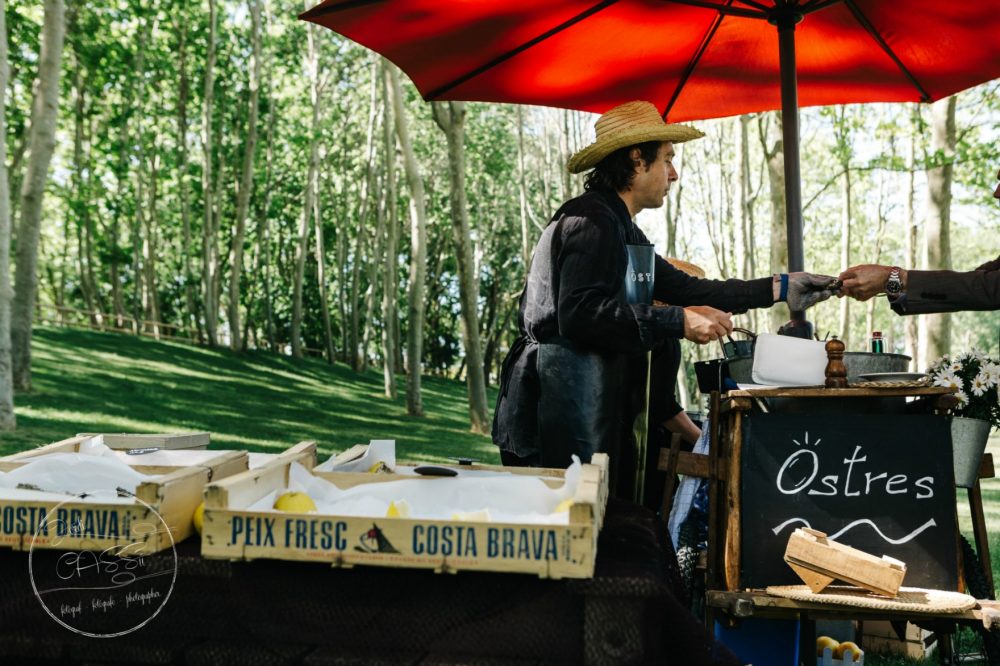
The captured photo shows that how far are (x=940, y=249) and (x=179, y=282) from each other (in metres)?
34.4

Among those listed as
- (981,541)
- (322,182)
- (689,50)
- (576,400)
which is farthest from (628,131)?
(322,182)

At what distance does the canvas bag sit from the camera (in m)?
3.18

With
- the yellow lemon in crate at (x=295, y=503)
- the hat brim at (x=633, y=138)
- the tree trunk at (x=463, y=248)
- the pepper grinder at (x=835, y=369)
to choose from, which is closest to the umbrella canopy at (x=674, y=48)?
the hat brim at (x=633, y=138)

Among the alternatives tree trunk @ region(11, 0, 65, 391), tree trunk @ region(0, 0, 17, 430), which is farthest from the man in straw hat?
tree trunk @ region(11, 0, 65, 391)

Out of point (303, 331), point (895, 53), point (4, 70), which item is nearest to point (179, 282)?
point (303, 331)

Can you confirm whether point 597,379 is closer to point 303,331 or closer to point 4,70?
point 4,70

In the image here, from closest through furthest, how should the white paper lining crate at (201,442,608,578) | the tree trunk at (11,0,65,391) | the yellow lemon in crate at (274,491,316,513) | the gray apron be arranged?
the white paper lining crate at (201,442,608,578), the yellow lemon in crate at (274,491,316,513), the gray apron, the tree trunk at (11,0,65,391)

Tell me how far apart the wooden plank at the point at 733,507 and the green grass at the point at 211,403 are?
826 cm

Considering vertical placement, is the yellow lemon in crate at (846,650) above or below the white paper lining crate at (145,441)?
below

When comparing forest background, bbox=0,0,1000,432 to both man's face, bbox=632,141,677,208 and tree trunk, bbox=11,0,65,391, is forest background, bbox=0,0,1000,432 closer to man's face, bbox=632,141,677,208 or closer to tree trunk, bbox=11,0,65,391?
tree trunk, bbox=11,0,65,391

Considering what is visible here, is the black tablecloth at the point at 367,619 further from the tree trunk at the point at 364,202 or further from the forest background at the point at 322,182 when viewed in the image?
the tree trunk at the point at 364,202

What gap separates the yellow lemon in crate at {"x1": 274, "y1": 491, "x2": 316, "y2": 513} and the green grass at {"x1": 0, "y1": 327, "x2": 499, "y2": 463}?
8.52 m

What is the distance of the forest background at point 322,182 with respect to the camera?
1599cm

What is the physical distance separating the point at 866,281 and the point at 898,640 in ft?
5.98
